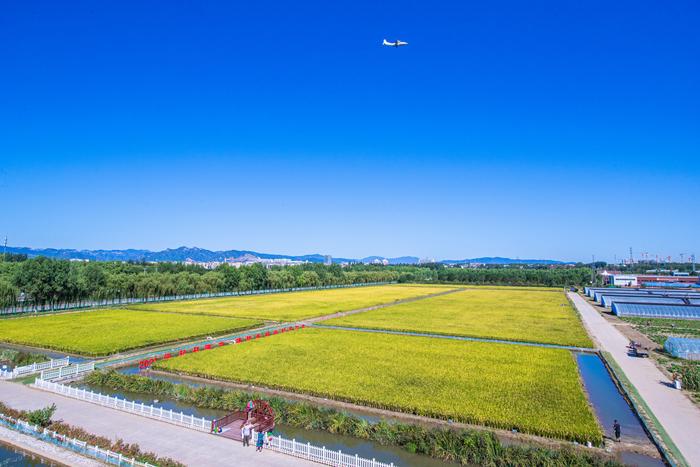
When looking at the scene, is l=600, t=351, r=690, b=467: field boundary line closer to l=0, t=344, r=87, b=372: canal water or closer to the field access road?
the field access road

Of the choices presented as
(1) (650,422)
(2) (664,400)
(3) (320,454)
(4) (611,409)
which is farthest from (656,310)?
(3) (320,454)

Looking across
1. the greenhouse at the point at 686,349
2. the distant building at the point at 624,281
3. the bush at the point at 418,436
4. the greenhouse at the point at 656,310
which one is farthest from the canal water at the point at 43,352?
the distant building at the point at 624,281

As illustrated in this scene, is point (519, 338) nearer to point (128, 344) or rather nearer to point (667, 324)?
point (667, 324)

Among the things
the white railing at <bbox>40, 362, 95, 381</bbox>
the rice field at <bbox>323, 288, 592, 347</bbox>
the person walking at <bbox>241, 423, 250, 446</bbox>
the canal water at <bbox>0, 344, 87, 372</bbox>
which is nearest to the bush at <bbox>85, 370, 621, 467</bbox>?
the person walking at <bbox>241, 423, 250, 446</bbox>

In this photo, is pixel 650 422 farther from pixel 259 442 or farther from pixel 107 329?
pixel 107 329

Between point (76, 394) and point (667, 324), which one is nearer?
point (76, 394)

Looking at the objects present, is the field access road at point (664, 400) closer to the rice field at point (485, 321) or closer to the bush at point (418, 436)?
the bush at point (418, 436)

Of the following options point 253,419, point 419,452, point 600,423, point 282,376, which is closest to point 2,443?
point 253,419
